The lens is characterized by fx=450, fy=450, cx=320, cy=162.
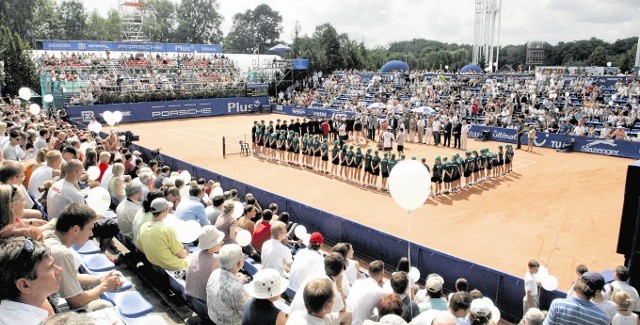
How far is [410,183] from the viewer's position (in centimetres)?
715

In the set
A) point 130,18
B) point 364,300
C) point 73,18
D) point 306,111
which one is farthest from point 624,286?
point 73,18

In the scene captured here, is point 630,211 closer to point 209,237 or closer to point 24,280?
point 209,237

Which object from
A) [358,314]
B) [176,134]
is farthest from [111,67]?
[358,314]

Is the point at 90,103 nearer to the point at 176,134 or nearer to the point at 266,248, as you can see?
the point at 176,134

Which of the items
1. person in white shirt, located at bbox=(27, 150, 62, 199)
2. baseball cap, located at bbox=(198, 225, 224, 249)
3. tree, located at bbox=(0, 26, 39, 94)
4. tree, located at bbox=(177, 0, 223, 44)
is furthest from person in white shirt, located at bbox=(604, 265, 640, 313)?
tree, located at bbox=(177, 0, 223, 44)

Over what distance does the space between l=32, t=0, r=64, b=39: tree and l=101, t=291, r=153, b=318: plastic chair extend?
7643cm

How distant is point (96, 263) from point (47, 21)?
8099 centimetres

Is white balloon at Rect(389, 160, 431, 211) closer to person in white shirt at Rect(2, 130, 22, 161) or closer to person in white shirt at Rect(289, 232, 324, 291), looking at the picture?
person in white shirt at Rect(289, 232, 324, 291)

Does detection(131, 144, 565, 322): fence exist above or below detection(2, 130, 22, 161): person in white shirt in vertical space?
below

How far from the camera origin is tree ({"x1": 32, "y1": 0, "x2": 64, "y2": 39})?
6811cm

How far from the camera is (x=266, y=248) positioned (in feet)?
22.9

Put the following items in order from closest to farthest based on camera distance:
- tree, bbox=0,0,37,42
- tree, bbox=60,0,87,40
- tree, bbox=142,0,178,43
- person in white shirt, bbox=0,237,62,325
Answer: person in white shirt, bbox=0,237,62,325, tree, bbox=0,0,37,42, tree, bbox=60,0,87,40, tree, bbox=142,0,178,43

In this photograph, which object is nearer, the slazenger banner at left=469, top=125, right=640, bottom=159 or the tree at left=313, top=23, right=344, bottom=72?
the slazenger banner at left=469, top=125, right=640, bottom=159

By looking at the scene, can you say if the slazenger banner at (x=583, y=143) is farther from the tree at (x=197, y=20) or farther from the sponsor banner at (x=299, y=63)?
the tree at (x=197, y=20)
